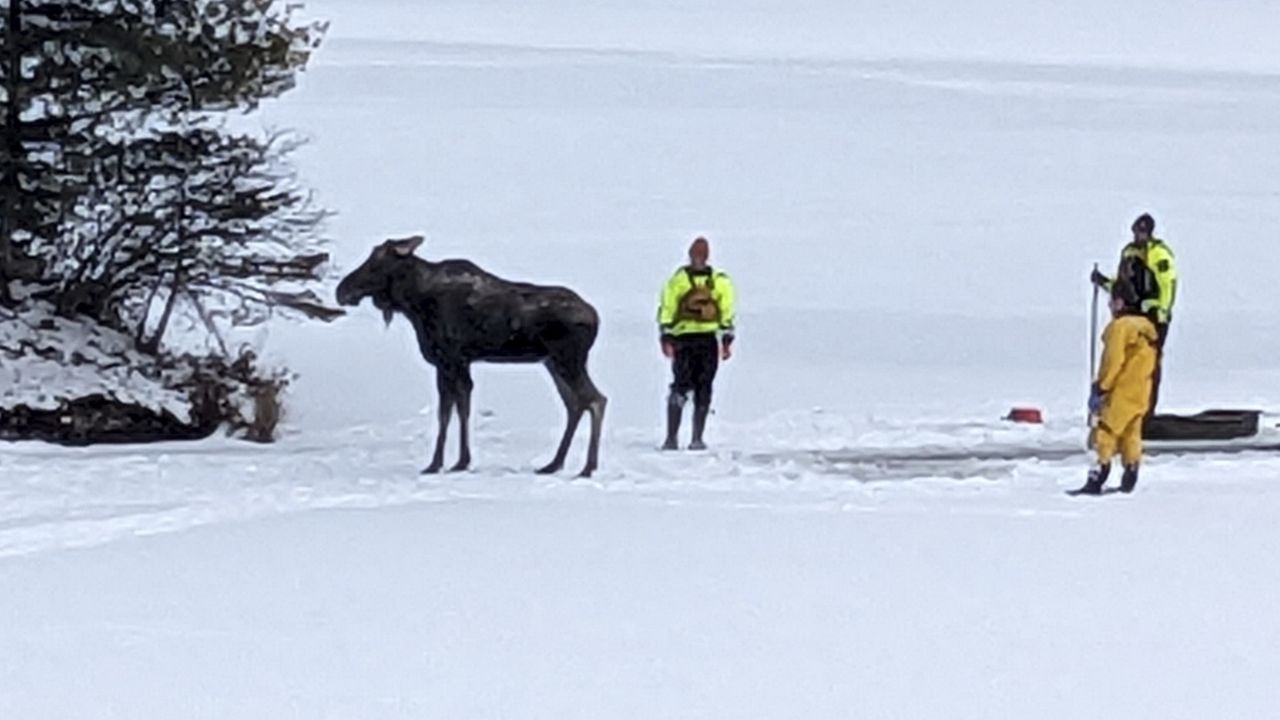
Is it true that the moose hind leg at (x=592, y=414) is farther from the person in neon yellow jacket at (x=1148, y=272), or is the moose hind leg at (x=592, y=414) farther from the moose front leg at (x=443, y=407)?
the person in neon yellow jacket at (x=1148, y=272)

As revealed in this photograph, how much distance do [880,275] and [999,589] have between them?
2753 centimetres

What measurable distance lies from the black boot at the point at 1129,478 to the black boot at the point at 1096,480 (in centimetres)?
12

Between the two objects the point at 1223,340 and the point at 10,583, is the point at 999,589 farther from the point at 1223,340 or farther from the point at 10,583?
the point at 1223,340

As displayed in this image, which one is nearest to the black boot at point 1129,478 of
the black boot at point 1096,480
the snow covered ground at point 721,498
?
the black boot at point 1096,480

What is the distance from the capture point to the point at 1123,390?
1611 centimetres

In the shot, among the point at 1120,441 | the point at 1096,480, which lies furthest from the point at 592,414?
the point at 1120,441

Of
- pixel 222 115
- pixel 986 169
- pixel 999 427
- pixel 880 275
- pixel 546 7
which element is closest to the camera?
pixel 999 427

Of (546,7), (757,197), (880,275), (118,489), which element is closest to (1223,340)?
(880,275)

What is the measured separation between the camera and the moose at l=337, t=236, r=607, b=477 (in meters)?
17.3

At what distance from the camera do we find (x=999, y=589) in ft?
44.2

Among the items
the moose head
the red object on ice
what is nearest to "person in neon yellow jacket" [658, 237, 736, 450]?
the moose head

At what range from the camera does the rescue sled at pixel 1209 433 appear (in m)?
20.0

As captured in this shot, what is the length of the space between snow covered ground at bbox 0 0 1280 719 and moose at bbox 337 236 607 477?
61cm

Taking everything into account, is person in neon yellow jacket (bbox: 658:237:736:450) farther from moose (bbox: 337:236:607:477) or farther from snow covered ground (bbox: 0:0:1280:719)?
moose (bbox: 337:236:607:477)
